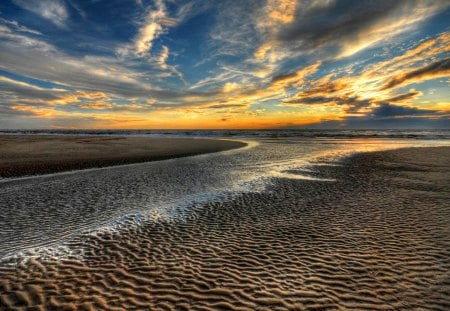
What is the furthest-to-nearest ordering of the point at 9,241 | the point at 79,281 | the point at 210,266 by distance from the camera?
the point at 9,241, the point at 210,266, the point at 79,281

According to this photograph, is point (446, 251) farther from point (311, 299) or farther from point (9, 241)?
point (9, 241)

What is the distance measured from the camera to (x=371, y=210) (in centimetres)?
1338

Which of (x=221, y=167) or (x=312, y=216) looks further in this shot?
(x=221, y=167)

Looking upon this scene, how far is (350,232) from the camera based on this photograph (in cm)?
1066

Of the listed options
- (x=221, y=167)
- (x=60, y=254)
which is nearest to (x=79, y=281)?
(x=60, y=254)

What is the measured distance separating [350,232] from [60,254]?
1094 cm


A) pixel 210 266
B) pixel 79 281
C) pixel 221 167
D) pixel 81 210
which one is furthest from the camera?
Result: pixel 221 167

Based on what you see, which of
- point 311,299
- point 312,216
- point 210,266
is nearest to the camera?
point 311,299

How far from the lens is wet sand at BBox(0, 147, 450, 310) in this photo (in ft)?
21.4

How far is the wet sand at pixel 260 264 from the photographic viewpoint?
6531 mm

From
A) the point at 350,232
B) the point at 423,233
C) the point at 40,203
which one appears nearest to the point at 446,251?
the point at 423,233

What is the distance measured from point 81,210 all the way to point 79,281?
733 cm

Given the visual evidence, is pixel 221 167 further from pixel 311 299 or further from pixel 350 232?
pixel 311 299

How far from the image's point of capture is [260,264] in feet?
27.2
